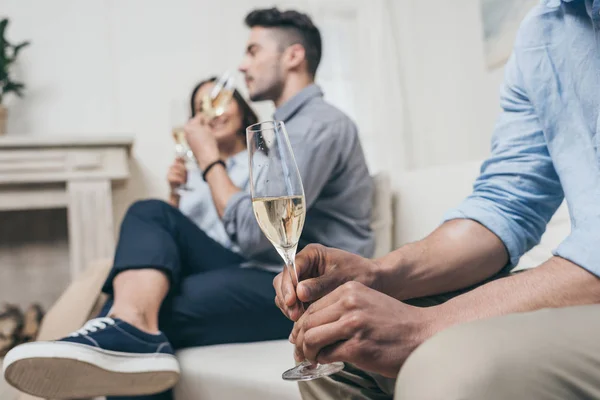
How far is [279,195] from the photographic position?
74cm

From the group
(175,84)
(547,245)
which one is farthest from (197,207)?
(175,84)

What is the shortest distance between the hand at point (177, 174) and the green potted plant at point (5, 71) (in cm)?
114

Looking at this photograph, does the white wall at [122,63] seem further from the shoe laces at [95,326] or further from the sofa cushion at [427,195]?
the shoe laces at [95,326]

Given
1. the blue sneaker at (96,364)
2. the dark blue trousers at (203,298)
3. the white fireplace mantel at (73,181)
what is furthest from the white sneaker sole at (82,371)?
the white fireplace mantel at (73,181)

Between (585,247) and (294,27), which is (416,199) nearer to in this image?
(294,27)

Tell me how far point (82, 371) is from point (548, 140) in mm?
913

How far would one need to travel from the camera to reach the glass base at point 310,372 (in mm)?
721

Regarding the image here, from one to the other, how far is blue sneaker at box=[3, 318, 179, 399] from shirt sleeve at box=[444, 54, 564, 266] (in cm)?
69

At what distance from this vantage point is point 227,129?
91.1 inches

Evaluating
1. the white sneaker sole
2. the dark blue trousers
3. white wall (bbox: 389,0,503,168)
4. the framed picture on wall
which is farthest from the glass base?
white wall (bbox: 389,0,503,168)

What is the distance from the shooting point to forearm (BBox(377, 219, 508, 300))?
84 centimetres

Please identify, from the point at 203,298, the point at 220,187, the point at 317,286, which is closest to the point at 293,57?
the point at 220,187

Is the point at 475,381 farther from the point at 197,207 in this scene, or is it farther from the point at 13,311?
the point at 13,311

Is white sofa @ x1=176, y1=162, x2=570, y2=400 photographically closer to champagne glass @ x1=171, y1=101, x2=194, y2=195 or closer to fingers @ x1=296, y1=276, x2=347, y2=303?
fingers @ x1=296, y1=276, x2=347, y2=303
